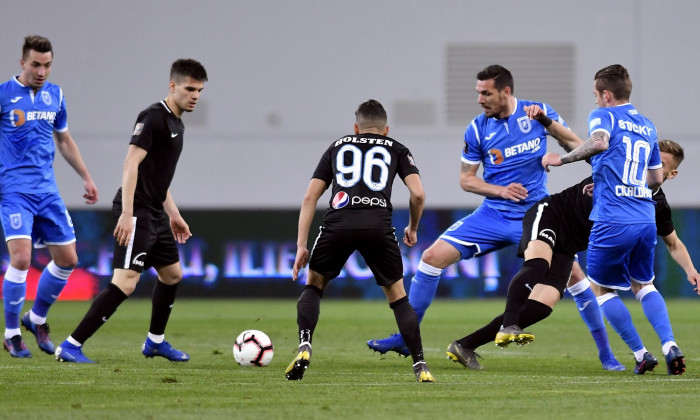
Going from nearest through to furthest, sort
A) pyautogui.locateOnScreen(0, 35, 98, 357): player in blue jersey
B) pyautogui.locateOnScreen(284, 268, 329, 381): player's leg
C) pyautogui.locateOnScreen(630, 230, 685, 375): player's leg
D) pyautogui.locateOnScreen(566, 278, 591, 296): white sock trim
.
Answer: pyautogui.locateOnScreen(284, 268, 329, 381): player's leg → pyautogui.locateOnScreen(630, 230, 685, 375): player's leg → pyautogui.locateOnScreen(566, 278, 591, 296): white sock trim → pyautogui.locateOnScreen(0, 35, 98, 357): player in blue jersey

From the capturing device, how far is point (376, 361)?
7.87m

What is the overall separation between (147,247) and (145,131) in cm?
75

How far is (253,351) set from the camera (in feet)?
23.5

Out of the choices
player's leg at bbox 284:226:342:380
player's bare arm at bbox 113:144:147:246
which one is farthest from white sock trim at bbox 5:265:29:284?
player's leg at bbox 284:226:342:380

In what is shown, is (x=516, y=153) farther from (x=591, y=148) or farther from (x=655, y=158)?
(x=591, y=148)

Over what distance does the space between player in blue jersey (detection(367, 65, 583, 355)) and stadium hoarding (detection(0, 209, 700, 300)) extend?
8681 millimetres

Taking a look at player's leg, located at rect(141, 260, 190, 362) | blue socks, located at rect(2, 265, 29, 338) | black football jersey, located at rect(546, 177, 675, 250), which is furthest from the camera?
blue socks, located at rect(2, 265, 29, 338)

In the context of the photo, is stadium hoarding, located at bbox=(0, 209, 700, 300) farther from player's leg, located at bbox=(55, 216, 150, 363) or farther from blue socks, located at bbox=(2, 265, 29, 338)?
player's leg, located at bbox=(55, 216, 150, 363)

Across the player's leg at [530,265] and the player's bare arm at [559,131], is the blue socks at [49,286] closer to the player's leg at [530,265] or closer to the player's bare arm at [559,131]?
the player's leg at [530,265]

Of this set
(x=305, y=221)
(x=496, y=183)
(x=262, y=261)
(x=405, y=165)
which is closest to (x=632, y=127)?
(x=496, y=183)

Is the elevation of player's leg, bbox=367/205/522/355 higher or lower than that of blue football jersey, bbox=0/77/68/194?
lower

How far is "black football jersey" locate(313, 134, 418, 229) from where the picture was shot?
6.12 m

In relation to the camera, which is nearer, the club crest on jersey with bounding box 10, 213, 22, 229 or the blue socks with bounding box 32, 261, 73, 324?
the club crest on jersey with bounding box 10, 213, 22, 229

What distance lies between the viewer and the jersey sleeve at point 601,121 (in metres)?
6.62
